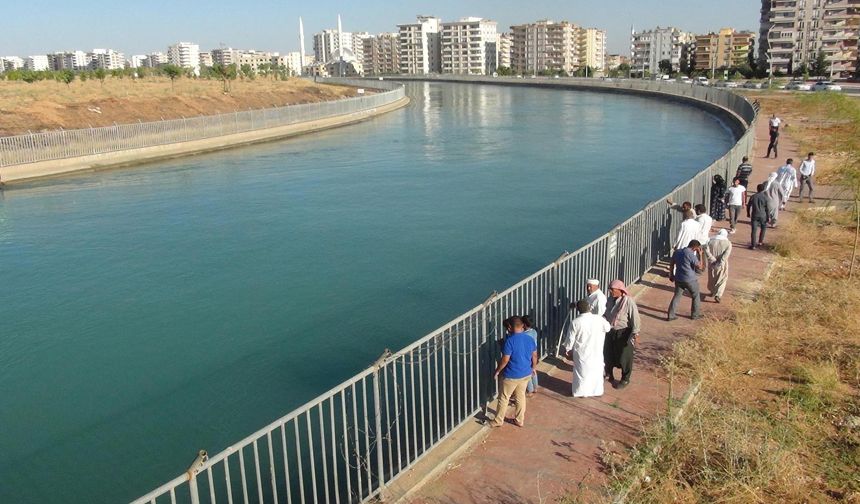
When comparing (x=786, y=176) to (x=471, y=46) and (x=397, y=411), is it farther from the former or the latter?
(x=471, y=46)

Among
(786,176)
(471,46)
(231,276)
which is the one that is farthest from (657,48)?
(231,276)

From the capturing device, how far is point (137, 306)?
13.7 metres

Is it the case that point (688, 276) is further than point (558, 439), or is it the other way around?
point (688, 276)

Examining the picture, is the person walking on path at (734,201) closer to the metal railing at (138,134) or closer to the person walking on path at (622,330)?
the person walking on path at (622,330)

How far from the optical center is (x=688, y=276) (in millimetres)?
9617

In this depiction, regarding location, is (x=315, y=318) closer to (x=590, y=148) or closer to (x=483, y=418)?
(x=483, y=418)

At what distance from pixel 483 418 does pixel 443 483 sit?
1241 mm

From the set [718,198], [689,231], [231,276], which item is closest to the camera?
[689,231]

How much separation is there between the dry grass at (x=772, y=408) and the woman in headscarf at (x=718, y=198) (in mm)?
3586

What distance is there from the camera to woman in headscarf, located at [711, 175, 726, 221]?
15.1 m

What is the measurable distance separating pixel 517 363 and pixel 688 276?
3894mm

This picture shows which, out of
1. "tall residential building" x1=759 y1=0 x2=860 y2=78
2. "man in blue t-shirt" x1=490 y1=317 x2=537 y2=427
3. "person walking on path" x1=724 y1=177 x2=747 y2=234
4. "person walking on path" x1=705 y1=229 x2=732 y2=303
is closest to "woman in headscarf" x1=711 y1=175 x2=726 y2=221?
"person walking on path" x1=724 y1=177 x2=747 y2=234

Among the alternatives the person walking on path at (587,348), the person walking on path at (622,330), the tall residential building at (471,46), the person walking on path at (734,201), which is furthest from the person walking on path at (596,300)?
the tall residential building at (471,46)

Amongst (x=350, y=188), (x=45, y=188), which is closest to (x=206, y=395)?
(x=350, y=188)
